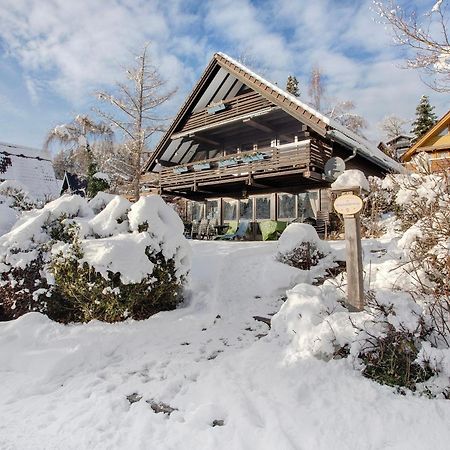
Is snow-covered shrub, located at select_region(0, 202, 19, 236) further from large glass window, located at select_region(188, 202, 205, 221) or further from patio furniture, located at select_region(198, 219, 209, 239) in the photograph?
large glass window, located at select_region(188, 202, 205, 221)

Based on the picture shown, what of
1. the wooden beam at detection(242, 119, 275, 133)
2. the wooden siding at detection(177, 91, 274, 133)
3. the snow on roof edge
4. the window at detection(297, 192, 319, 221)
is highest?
the wooden siding at detection(177, 91, 274, 133)

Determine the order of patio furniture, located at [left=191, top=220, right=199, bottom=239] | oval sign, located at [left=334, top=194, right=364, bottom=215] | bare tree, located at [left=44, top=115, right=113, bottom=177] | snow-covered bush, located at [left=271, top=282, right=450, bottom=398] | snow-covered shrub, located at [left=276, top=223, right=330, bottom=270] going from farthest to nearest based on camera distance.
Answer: bare tree, located at [left=44, top=115, right=113, bottom=177], patio furniture, located at [left=191, top=220, right=199, bottom=239], snow-covered shrub, located at [left=276, top=223, right=330, bottom=270], oval sign, located at [left=334, top=194, right=364, bottom=215], snow-covered bush, located at [left=271, top=282, right=450, bottom=398]

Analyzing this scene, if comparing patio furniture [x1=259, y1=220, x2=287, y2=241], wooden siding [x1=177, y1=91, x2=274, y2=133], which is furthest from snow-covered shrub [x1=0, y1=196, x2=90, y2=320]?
wooden siding [x1=177, y1=91, x2=274, y2=133]

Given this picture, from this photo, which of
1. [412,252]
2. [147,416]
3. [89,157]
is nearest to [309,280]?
[412,252]

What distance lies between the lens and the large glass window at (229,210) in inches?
715

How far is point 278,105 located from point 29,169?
450 inches

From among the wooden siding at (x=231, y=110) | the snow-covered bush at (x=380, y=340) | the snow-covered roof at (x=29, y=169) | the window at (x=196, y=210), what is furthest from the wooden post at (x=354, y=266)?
the window at (x=196, y=210)

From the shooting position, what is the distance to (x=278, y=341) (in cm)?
419

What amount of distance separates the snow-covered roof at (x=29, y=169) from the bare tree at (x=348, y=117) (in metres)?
23.0

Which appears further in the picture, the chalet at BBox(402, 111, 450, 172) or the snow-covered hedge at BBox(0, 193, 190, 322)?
the chalet at BBox(402, 111, 450, 172)

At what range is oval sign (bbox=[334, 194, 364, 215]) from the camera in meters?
4.75

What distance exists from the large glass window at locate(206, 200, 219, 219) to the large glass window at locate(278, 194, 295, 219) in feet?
12.8

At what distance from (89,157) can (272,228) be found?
14299 millimetres

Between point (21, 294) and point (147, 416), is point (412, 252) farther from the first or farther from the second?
point (21, 294)
